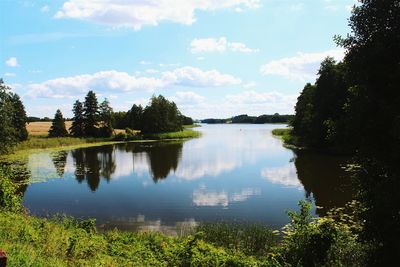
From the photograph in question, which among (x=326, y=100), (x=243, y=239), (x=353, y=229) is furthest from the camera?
(x=326, y=100)

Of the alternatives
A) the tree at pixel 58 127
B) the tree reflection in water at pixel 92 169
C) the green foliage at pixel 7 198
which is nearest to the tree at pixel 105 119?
the tree at pixel 58 127

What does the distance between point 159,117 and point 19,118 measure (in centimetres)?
4239

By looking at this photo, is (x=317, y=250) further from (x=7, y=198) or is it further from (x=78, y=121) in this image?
(x=78, y=121)

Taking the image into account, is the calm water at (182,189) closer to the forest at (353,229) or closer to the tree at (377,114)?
the forest at (353,229)

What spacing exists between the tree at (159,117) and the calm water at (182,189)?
61.4 m

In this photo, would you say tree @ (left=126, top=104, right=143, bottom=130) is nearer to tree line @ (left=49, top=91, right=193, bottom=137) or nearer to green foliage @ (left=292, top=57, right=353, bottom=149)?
tree line @ (left=49, top=91, right=193, bottom=137)

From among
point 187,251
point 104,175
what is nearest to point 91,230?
point 187,251

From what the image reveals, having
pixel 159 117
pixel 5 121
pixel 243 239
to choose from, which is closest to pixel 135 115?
pixel 159 117

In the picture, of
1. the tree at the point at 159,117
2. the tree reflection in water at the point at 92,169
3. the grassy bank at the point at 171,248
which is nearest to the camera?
the grassy bank at the point at 171,248

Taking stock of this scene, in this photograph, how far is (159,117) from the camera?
365 feet

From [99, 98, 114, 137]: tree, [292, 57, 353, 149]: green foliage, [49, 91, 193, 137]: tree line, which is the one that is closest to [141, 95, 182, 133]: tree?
[49, 91, 193, 137]: tree line

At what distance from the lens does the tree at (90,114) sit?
94188mm

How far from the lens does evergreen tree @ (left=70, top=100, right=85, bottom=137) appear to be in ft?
308

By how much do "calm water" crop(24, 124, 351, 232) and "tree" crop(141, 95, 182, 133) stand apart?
61.4 m
